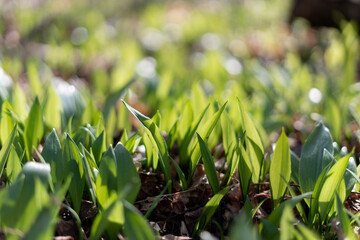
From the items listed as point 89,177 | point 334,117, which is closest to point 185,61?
point 334,117

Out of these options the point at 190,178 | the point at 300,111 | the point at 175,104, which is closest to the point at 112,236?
the point at 190,178

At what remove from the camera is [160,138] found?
1.47 m

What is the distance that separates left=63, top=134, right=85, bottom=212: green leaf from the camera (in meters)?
1.35

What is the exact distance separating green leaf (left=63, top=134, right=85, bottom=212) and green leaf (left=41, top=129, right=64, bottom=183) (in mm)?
19

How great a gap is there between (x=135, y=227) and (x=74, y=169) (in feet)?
1.32

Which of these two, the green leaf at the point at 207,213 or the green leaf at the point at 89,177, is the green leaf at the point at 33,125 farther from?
the green leaf at the point at 207,213

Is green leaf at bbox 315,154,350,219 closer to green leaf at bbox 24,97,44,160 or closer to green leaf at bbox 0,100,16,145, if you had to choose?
green leaf at bbox 24,97,44,160

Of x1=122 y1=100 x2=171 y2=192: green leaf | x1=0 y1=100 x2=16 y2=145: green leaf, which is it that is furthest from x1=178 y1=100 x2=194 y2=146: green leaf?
x1=0 y1=100 x2=16 y2=145: green leaf

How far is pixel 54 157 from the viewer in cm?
139

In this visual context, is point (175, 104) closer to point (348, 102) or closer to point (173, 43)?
point (348, 102)

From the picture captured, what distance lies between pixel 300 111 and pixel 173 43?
2.27 m

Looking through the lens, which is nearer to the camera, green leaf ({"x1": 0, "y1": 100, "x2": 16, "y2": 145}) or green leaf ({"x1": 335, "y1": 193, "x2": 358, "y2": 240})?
green leaf ({"x1": 335, "y1": 193, "x2": 358, "y2": 240})

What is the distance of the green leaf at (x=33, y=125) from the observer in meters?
1.65

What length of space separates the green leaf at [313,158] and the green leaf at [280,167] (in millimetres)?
80
